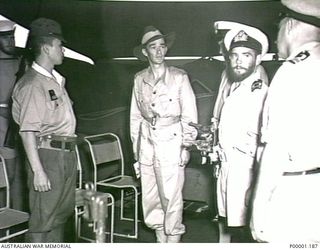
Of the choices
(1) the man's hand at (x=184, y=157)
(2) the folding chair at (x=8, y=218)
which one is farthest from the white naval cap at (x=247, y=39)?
(2) the folding chair at (x=8, y=218)

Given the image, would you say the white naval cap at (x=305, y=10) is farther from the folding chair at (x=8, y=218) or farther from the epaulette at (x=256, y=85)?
the folding chair at (x=8, y=218)

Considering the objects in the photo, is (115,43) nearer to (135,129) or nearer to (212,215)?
(135,129)

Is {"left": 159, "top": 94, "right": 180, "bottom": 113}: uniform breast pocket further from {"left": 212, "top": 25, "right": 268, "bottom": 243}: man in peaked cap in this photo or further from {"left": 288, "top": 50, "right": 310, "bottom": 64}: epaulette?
{"left": 288, "top": 50, "right": 310, "bottom": 64}: epaulette

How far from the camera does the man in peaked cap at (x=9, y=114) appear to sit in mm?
1210

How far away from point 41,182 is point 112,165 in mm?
213

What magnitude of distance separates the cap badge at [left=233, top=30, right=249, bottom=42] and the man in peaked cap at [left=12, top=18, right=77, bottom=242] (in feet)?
1.49

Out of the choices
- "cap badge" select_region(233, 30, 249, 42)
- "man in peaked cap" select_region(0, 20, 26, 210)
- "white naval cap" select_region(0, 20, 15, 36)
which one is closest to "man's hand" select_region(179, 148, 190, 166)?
"cap badge" select_region(233, 30, 249, 42)

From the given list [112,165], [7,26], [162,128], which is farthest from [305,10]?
[7,26]

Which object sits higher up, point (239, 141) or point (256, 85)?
point (256, 85)

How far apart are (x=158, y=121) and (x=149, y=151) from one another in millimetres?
86

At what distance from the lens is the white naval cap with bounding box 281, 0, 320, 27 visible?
3.73ft

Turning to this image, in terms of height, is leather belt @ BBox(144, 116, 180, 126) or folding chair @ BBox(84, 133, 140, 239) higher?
leather belt @ BBox(144, 116, 180, 126)

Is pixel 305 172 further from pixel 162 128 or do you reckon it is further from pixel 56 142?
pixel 56 142

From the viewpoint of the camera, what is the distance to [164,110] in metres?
1.22
